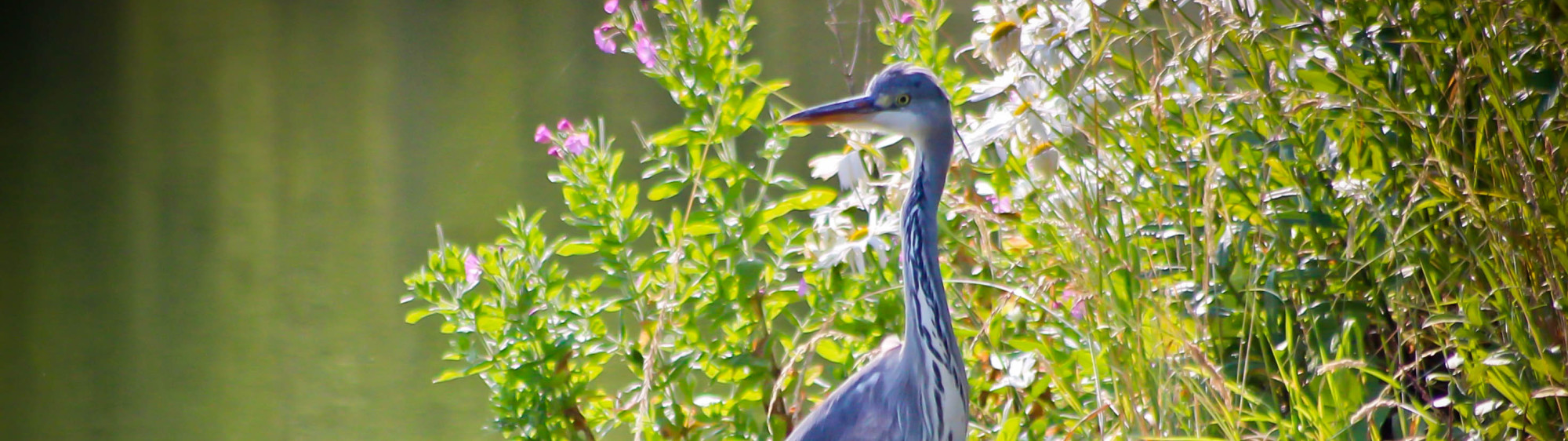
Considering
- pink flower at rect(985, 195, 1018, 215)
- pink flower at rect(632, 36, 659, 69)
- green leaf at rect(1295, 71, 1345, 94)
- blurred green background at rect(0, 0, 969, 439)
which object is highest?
blurred green background at rect(0, 0, 969, 439)

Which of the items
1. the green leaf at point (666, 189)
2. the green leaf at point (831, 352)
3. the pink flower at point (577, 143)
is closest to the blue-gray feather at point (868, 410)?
the green leaf at point (831, 352)

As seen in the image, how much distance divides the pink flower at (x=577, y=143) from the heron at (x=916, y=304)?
40 cm

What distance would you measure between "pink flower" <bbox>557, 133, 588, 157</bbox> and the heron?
0.40 m

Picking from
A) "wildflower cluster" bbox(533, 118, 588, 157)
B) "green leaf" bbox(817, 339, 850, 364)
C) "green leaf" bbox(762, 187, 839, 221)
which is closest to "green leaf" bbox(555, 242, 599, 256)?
"wildflower cluster" bbox(533, 118, 588, 157)

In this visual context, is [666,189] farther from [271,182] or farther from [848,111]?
[271,182]

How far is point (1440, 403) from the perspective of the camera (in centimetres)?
111

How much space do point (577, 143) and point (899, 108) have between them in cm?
51

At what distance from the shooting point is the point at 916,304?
4.51ft

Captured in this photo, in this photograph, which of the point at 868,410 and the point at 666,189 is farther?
the point at 666,189

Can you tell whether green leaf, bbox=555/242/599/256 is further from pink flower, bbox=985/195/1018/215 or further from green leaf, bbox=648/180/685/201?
pink flower, bbox=985/195/1018/215

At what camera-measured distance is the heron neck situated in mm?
1367

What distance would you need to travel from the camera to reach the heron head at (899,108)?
4.57ft

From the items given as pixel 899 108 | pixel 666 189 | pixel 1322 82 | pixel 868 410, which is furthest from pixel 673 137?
pixel 1322 82

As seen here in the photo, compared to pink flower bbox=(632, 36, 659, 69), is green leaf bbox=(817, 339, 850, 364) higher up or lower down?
lower down
